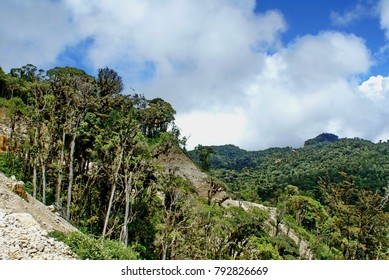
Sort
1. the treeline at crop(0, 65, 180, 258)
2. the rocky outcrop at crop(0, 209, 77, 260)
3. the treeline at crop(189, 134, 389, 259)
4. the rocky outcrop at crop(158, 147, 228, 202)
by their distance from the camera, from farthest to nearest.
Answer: the rocky outcrop at crop(158, 147, 228, 202) → the treeline at crop(0, 65, 180, 258) → the treeline at crop(189, 134, 389, 259) → the rocky outcrop at crop(0, 209, 77, 260)

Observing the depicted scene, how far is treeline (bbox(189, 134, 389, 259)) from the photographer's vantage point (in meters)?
21.8

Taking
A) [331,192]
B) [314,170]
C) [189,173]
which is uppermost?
[314,170]

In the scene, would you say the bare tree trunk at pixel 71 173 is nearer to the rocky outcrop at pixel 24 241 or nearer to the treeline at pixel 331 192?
the rocky outcrop at pixel 24 241

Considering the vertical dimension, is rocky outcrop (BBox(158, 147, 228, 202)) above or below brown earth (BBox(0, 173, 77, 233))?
above

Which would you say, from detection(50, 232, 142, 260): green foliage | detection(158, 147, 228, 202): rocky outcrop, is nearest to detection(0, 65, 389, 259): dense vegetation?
detection(50, 232, 142, 260): green foliage

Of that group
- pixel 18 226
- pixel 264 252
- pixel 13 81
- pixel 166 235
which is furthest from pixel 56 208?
pixel 13 81

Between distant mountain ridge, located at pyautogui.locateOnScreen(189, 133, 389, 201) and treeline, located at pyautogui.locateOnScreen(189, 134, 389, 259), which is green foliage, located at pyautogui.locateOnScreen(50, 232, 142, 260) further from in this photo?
distant mountain ridge, located at pyautogui.locateOnScreen(189, 133, 389, 201)

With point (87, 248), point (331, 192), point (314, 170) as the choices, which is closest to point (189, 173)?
point (331, 192)

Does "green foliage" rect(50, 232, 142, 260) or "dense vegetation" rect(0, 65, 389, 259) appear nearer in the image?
"green foliage" rect(50, 232, 142, 260)

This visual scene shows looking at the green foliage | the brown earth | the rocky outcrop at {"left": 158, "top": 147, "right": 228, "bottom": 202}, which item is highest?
the rocky outcrop at {"left": 158, "top": 147, "right": 228, "bottom": 202}

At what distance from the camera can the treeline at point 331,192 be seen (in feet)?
71.4

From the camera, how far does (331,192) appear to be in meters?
25.7

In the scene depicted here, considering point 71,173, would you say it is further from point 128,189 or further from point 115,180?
point 128,189
